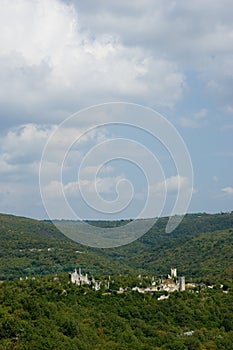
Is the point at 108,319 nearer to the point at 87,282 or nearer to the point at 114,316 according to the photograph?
the point at 114,316

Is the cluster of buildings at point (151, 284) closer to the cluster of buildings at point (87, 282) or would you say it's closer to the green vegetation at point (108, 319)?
the cluster of buildings at point (87, 282)

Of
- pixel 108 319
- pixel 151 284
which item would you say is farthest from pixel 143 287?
pixel 108 319

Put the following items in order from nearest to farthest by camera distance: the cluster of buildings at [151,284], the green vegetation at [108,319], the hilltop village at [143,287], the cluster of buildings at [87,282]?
the green vegetation at [108,319] < the hilltop village at [143,287] < the cluster of buildings at [151,284] < the cluster of buildings at [87,282]

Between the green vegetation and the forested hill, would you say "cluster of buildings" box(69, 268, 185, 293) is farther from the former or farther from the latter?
the forested hill

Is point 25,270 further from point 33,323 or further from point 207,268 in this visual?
point 33,323

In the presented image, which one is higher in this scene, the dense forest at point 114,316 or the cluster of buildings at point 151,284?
the cluster of buildings at point 151,284

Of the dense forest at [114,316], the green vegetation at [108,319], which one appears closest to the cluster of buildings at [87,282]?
the dense forest at [114,316]

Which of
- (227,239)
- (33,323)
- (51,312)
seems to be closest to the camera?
(33,323)

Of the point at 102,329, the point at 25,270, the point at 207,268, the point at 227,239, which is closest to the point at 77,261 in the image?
the point at 25,270
